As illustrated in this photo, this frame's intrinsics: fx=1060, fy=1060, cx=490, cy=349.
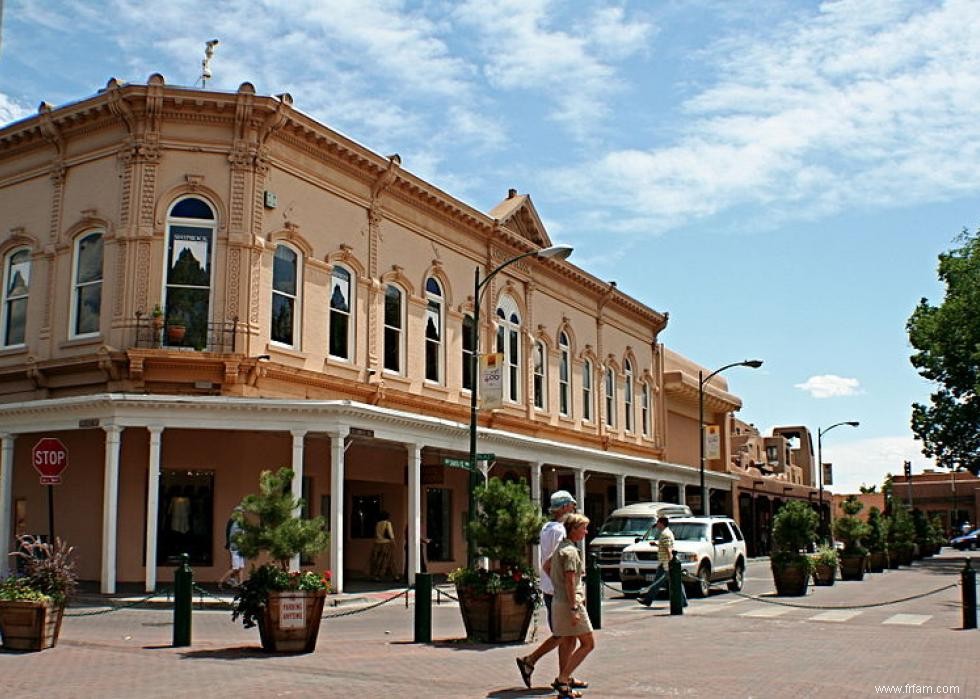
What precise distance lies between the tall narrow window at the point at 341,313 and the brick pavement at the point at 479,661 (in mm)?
8621

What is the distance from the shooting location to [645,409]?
43812 mm

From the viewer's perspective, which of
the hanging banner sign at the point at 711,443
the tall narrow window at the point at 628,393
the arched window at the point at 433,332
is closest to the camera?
the arched window at the point at 433,332

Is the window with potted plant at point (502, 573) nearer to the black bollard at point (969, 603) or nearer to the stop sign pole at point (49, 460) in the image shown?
the black bollard at point (969, 603)

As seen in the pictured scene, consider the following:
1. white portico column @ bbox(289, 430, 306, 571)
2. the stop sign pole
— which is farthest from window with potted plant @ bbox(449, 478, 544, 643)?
the stop sign pole

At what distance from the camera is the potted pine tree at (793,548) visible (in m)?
23.0

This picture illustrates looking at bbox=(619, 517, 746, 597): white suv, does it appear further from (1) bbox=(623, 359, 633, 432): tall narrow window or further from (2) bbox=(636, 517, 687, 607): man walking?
(1) bbox=(623, 359, 633, 432): tall narrow window

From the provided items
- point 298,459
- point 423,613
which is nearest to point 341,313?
point 298,459

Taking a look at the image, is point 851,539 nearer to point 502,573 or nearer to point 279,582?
point 502,573

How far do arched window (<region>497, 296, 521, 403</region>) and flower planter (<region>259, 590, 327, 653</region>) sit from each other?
1968 cm

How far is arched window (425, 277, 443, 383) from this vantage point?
1141 inches

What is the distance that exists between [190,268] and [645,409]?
24905 millimetres

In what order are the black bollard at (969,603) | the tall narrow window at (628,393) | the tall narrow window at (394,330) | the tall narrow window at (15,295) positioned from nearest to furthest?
the black bollard at (969,603), the tall narrow window at (15,295), the tall narrow window at (394,330), the tall narrow window at (628,393)

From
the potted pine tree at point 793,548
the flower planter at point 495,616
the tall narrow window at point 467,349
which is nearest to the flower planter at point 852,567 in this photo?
the potted pine tree at point 793,548

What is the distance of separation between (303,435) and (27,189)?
9645mm
